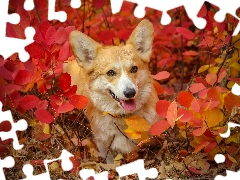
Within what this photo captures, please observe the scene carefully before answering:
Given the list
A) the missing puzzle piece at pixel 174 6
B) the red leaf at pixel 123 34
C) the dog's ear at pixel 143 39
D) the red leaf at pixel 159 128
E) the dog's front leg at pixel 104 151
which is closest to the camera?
the red leaf at pixel 159 128

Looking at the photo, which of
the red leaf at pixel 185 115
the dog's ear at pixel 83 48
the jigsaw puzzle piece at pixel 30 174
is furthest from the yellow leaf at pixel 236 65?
the jigsaw puzzle piece at pixel 30 174

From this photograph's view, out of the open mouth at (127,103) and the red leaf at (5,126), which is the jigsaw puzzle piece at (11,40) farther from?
the open mouth at (127,103)

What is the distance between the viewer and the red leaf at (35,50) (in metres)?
3.30

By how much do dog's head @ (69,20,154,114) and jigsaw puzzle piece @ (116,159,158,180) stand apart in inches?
24.8

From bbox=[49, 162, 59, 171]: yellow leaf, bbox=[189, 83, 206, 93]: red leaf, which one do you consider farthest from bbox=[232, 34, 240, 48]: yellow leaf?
bbox=[49, 162, 59, 171]: yellow leaf

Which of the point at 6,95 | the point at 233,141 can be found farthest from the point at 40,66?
the point at 233,141

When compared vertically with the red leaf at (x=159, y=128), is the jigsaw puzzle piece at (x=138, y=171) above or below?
below

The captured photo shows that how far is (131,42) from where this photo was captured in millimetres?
4145

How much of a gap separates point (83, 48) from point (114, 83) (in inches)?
18.4

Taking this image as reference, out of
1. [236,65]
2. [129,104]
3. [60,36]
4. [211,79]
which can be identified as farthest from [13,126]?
[236,65]

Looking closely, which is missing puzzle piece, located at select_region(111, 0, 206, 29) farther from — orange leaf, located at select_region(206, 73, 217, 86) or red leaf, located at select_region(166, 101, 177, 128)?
red leaf, located at select_region(166, 101, 177, 128)

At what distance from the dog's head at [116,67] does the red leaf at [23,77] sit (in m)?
0.62

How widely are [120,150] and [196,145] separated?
86cm

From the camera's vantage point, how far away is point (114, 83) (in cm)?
384
